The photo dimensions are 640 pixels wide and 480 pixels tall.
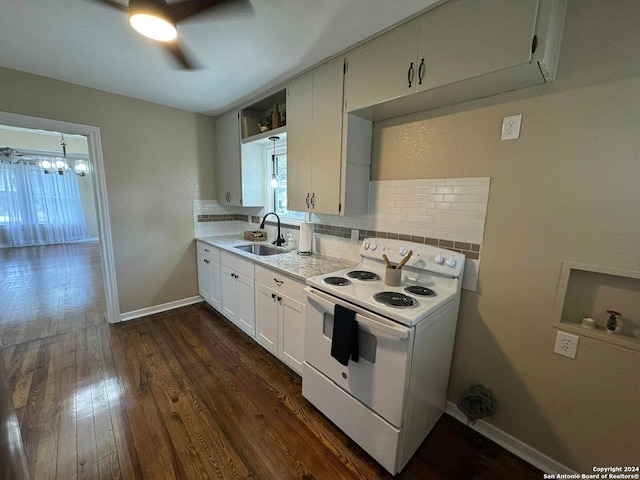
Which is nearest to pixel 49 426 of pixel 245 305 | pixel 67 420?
pixel 67 420

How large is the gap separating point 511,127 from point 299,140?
1492 millimetres

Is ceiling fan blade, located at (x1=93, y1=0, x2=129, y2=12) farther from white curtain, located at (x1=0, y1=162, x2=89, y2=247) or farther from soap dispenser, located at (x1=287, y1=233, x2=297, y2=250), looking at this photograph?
white curtain, located at (x1=0, y1=162, x2=89, y2=247)

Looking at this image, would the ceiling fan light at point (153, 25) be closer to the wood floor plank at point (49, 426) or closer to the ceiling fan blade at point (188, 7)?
the ceiling fan blade at point (188, 7)

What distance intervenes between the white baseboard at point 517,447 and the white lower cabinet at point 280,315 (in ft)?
3.99

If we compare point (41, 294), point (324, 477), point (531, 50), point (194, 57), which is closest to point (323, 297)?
point (324, 477)

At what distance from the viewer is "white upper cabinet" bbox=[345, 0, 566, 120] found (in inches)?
44.1

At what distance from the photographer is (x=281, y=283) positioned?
208cm

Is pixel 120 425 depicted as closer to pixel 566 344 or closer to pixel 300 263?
pixel 300 263

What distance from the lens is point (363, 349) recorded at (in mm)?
1418

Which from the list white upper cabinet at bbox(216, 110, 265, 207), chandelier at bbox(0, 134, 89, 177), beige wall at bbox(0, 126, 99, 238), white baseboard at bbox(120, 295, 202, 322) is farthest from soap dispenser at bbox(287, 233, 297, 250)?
chandelier at bbox(0, 134, 89, 177)

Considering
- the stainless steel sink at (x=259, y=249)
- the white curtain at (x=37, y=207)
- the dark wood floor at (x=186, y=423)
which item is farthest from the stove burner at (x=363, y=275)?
the white curtain at (x=37, y=207)

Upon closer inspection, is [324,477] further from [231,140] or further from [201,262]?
[231,140]

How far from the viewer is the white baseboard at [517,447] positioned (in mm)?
1428

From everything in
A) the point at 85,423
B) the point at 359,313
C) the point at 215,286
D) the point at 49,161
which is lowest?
the point at 85,423
